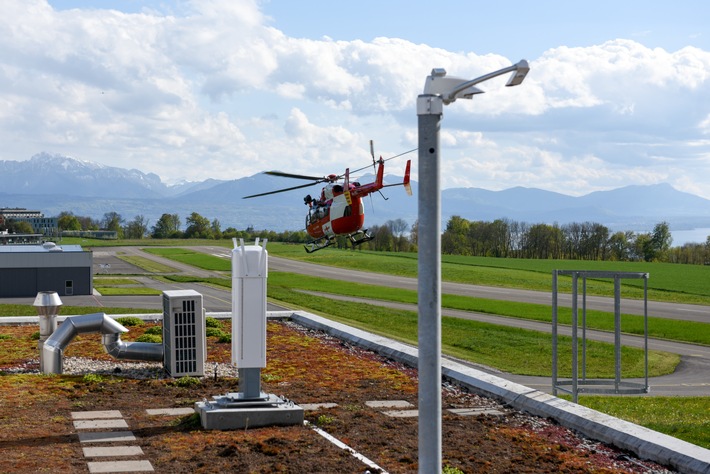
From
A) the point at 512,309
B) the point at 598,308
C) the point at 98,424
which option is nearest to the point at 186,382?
the point at 98,424

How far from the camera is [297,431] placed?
12.7 meters

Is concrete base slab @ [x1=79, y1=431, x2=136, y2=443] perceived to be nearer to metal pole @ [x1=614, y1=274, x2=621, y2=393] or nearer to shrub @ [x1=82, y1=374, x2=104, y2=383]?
shrub @ [x1=82, y1=374, x2=104, y2=383]

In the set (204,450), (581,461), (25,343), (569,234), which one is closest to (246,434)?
(204,450)

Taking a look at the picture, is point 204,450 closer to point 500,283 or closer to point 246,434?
point 246,434

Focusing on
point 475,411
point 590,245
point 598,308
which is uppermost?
point 590,245

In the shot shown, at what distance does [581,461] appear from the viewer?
11.5m

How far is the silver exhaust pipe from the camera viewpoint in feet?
57.6

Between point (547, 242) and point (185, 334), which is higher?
point (547, 242)

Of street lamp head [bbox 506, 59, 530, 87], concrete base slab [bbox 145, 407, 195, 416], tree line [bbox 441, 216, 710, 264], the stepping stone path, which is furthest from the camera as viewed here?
tree line [bbox 441, 216, 710, 264]

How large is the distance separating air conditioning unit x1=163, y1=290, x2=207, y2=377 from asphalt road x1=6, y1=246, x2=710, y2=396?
11930 millimetres

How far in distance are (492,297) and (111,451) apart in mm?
51501

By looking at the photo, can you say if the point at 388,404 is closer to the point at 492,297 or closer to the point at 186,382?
the point at 186,382

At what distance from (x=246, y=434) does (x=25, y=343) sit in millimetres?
11824

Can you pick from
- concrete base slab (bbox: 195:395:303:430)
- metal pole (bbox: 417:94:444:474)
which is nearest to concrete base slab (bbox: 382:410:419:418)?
concrete base slab (bbox: 195:395:303:430)
